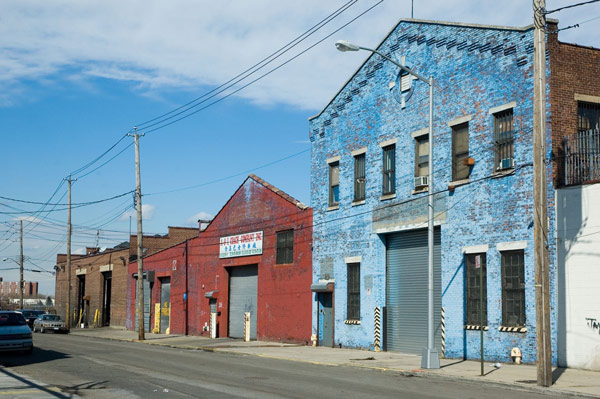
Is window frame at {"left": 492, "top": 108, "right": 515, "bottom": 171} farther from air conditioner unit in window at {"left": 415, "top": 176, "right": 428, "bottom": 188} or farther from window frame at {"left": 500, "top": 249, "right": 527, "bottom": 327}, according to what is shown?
air conditioner unit in window at {"left": 415, "top": 176, "right": 428, "bottom": 188}

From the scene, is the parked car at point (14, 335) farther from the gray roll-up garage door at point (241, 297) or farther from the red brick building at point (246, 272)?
the gray roll-up garage door at point (241, 297)

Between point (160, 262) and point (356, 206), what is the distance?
1000 inches

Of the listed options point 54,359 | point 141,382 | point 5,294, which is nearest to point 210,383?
point 141,382

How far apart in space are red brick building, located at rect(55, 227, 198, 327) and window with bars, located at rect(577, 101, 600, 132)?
43.1 meters

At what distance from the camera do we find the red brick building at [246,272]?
113 feet

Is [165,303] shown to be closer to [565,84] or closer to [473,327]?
[473,327]

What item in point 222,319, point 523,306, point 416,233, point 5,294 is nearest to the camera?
point 523,306

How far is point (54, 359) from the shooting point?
2359 centimetres

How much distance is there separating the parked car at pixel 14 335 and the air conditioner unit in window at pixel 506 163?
1716 cm

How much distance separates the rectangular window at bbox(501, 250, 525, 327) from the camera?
21.7m

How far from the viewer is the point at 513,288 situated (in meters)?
22.1

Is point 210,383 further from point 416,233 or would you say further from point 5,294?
point 5,294

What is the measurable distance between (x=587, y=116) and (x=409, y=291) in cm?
918

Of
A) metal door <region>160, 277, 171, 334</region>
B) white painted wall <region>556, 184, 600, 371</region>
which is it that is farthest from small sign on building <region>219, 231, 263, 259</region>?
white painted wall <region>556, 184, 600, 371</region>
